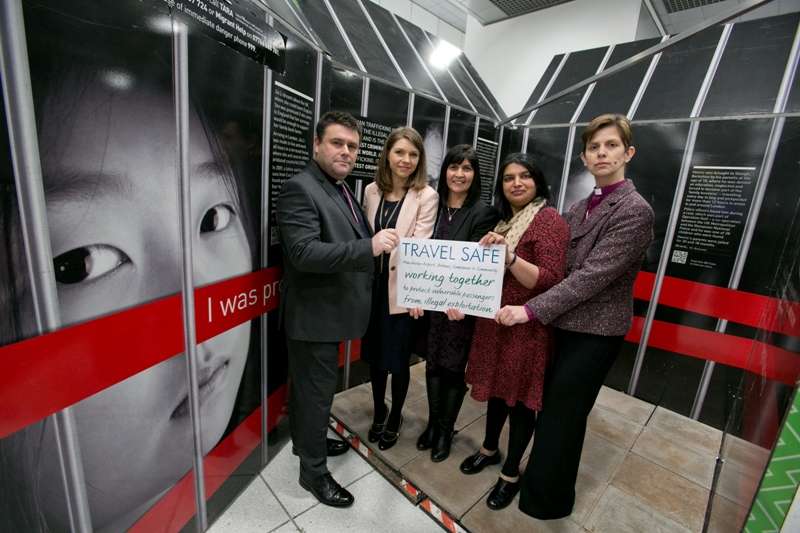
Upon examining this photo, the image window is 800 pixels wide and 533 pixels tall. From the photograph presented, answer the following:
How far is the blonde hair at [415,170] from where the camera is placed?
203cm

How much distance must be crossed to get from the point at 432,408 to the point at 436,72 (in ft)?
10.6

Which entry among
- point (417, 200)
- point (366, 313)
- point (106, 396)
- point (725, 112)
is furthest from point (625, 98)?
point (106, 396)

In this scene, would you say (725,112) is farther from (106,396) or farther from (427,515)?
(106,396)

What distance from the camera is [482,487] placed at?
2137mm

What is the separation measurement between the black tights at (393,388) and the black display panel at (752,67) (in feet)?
10.4

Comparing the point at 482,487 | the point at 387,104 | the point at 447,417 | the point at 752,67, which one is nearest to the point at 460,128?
the point at 387,104

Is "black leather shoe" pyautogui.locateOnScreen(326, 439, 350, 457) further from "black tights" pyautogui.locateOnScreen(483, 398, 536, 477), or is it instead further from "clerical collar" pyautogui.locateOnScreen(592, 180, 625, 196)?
"clerical collar" pyautogui.locateOnScreen(592, 180, 625, 196)

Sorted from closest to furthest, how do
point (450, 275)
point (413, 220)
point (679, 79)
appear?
point (450, 275)
point (413, 220)
point (679, 79)

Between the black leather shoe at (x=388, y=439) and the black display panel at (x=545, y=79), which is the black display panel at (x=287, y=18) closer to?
the black leather shoe at (x=388, y=439)

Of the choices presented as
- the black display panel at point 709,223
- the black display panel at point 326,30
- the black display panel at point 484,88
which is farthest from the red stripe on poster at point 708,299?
the black display panel at point 326,30

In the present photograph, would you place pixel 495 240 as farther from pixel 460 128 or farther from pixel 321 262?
pixel 460 128

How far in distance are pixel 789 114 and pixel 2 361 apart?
4.32 m

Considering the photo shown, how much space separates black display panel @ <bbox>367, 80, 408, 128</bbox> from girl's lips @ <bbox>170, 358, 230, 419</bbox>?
2025 mm

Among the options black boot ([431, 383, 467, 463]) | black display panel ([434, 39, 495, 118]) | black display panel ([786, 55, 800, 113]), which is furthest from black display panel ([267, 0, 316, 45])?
black display panel ([786, 55, 800, 113])
